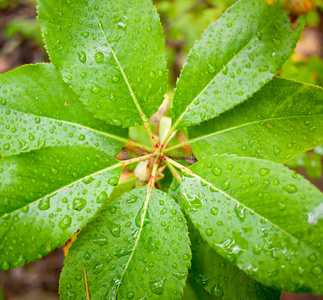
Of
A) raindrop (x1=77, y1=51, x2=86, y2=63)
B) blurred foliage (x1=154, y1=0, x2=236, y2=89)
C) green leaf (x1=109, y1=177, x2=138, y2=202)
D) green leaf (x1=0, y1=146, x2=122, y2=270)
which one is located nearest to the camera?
green leaf (x1=0, y1=146, x2=122, y2=270)

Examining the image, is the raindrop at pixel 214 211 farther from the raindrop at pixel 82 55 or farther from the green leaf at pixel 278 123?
the raindrop at pixel 82 55

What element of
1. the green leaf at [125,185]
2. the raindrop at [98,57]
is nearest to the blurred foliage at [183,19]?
the green leaf at [125,185]

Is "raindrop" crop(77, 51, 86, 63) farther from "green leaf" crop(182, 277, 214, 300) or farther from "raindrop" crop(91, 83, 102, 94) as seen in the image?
"green leaf" crop(182, 277, 214, 300)

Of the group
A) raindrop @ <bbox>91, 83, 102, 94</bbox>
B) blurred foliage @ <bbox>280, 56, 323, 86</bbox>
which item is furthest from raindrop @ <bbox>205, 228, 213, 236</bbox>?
blurred foliage @ <bbox>280, 56, 323, 86</bbox>

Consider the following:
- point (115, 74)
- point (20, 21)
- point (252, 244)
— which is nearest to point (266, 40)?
point (115, 74)

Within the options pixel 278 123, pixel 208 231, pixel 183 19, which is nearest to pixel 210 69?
pixel 278 123

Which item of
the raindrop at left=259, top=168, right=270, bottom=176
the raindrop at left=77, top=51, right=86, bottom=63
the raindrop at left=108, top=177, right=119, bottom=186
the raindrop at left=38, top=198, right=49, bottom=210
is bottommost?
the raindrop at left=259, top=168, right=270, bottom=176
